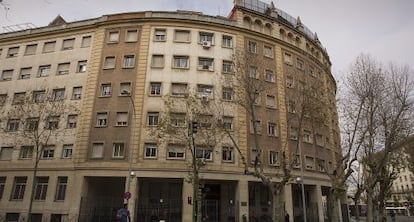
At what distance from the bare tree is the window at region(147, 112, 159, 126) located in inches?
275

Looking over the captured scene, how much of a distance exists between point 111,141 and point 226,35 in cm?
1569

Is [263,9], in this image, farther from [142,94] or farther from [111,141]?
[111,141]

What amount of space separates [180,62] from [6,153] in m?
18.7

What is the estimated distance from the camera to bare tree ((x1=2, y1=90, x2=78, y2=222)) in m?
27.5

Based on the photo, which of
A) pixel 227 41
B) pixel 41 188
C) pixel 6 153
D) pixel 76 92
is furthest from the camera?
pixel 227 41

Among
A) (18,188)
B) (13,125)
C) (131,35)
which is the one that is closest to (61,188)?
(18,188)

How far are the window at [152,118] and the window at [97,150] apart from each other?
4676 mm

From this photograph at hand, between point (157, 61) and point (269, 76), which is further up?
point (157, 61)

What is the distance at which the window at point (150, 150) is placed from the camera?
28.2 metres

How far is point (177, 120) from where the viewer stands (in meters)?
25.2

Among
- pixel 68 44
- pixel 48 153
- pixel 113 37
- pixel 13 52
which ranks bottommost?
pixel 48 153

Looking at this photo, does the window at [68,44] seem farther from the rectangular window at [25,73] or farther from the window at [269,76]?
the window at [269,76]

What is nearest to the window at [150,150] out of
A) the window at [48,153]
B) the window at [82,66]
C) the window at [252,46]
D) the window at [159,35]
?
the window at [48,153]

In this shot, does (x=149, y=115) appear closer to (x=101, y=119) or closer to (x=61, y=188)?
(x=101, y=119)
